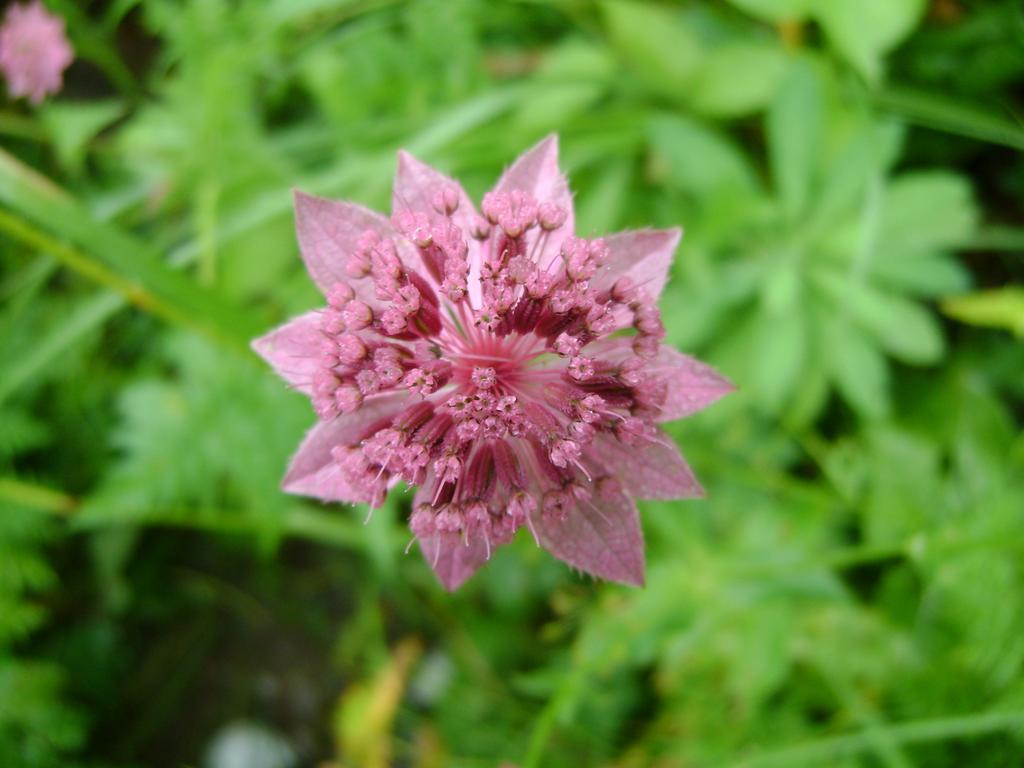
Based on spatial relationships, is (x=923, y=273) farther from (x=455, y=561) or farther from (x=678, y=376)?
(x=455, y=561)

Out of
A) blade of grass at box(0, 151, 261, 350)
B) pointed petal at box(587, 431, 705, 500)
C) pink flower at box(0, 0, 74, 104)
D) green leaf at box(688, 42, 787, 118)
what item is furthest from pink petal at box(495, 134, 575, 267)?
pink flower at box(0, 0, 74, 104)

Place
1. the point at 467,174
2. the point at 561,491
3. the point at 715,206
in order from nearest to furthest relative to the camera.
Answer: the point at 561,491 < the point at 715,206 < the point at 467,174

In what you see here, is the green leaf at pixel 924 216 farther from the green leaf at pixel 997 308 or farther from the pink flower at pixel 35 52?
→ the pink flower at pixel 35 52

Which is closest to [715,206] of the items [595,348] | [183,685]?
[595,348]

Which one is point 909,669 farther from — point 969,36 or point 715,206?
point 969,36

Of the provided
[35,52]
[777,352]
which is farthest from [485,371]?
[35,52]

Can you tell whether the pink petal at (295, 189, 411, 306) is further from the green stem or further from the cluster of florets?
the green stem
